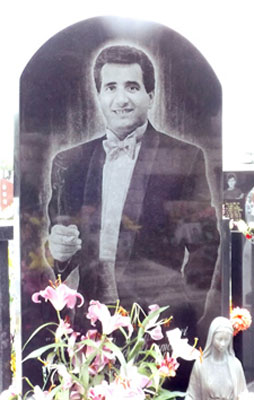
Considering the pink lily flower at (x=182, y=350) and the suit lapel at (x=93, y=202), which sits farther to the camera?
the suit lapel at (x=93, y=202)

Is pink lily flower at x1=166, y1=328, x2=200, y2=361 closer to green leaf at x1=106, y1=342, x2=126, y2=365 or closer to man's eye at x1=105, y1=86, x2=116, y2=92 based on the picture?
green leaf at x1=106, y1=342, x2=126, y2=365

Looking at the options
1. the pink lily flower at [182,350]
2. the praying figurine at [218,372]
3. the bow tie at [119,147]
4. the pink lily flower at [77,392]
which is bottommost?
the praying figurine at [218,372]

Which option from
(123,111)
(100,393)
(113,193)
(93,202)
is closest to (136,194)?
(113,193)

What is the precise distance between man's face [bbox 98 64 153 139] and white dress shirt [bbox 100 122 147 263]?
5 centimetres

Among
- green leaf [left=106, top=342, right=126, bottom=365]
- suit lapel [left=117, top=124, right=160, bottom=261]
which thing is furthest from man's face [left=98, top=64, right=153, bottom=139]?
green leaf [left=106, top=342, right=126, bottom=365]

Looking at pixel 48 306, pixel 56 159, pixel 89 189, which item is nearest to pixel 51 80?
pixel 56 159

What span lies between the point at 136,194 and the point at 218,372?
1.02m

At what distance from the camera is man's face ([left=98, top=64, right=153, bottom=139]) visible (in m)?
2.78

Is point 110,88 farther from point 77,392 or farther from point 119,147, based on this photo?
point 77,392

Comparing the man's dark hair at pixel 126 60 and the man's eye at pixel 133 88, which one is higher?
the man's dark hair at pixel 126 60

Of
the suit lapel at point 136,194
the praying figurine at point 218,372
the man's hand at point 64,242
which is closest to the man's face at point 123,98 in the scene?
the suit lapel at point 136,194

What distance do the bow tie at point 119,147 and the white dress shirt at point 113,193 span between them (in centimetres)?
1

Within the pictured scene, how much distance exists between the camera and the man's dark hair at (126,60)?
2742 mm

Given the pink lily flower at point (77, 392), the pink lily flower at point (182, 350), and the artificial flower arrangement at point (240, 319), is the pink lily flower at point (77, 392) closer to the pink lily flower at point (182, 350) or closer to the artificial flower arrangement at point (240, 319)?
the pink lily flower at point (182, 350)
